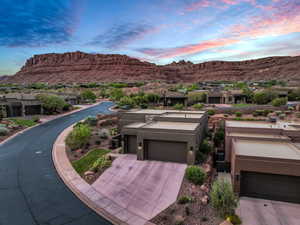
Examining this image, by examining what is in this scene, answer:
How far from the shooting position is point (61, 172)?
14992mm

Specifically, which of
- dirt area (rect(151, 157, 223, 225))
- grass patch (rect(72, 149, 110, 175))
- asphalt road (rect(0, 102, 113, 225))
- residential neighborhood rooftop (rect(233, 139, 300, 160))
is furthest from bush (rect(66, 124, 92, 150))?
residential neighborhood rooftop (rect(233, 139, 300, 160))

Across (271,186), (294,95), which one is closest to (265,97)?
(294,95)

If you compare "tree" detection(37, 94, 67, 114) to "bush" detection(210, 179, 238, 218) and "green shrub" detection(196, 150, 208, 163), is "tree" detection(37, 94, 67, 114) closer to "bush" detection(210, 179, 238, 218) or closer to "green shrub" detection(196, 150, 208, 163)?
"green shrub" detection(196, 150, 208, 163)

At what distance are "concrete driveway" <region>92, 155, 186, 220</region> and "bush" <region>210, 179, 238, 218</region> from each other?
269 centimetres

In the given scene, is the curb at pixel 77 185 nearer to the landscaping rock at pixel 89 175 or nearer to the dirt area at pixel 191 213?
the landscaping rock at pixel 89 175

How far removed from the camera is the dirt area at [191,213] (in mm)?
9328

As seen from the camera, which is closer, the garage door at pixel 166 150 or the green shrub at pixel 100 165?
the green shrub at pixel 100 165

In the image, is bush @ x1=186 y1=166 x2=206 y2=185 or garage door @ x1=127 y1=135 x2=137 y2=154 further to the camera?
garage door @ x1=127 y1=135 x2=137 y2=154

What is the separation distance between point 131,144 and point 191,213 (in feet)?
32.2

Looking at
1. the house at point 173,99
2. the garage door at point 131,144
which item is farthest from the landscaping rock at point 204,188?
the house at point 173,99

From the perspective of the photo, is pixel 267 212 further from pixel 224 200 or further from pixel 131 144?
pixel 131 144

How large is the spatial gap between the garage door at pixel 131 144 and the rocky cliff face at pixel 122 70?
406ft

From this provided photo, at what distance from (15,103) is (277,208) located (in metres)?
44.9

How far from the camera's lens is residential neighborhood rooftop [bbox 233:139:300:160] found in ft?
39.9
